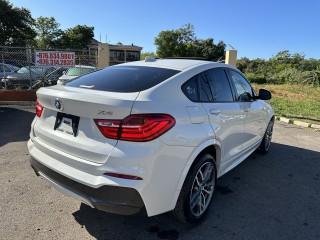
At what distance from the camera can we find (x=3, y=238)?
2764 mm

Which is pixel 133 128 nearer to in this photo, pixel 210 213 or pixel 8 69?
pixel 210 213

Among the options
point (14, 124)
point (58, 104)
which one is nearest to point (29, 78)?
point (14, 124)

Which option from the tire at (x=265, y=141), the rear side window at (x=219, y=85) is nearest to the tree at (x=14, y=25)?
the tire at (x=265, y=141)

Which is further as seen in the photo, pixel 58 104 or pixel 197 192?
pixel 197 192

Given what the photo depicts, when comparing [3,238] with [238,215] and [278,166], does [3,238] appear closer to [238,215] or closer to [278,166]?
[238,215]

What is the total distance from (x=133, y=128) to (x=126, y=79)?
90 centimetres

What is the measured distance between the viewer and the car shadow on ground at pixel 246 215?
118 inches

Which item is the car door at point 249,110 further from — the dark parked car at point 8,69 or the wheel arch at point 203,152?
the dark parked car at point 8,69

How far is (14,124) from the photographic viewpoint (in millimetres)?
7324

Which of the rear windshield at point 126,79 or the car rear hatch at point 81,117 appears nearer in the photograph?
the car rear hatch at point 81,117

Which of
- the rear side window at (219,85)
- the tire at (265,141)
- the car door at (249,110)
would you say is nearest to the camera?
the rear side window at (219,85)

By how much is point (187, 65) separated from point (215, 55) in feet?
171

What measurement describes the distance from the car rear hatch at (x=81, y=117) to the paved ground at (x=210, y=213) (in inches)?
35.4

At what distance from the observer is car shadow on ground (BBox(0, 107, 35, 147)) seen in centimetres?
607
